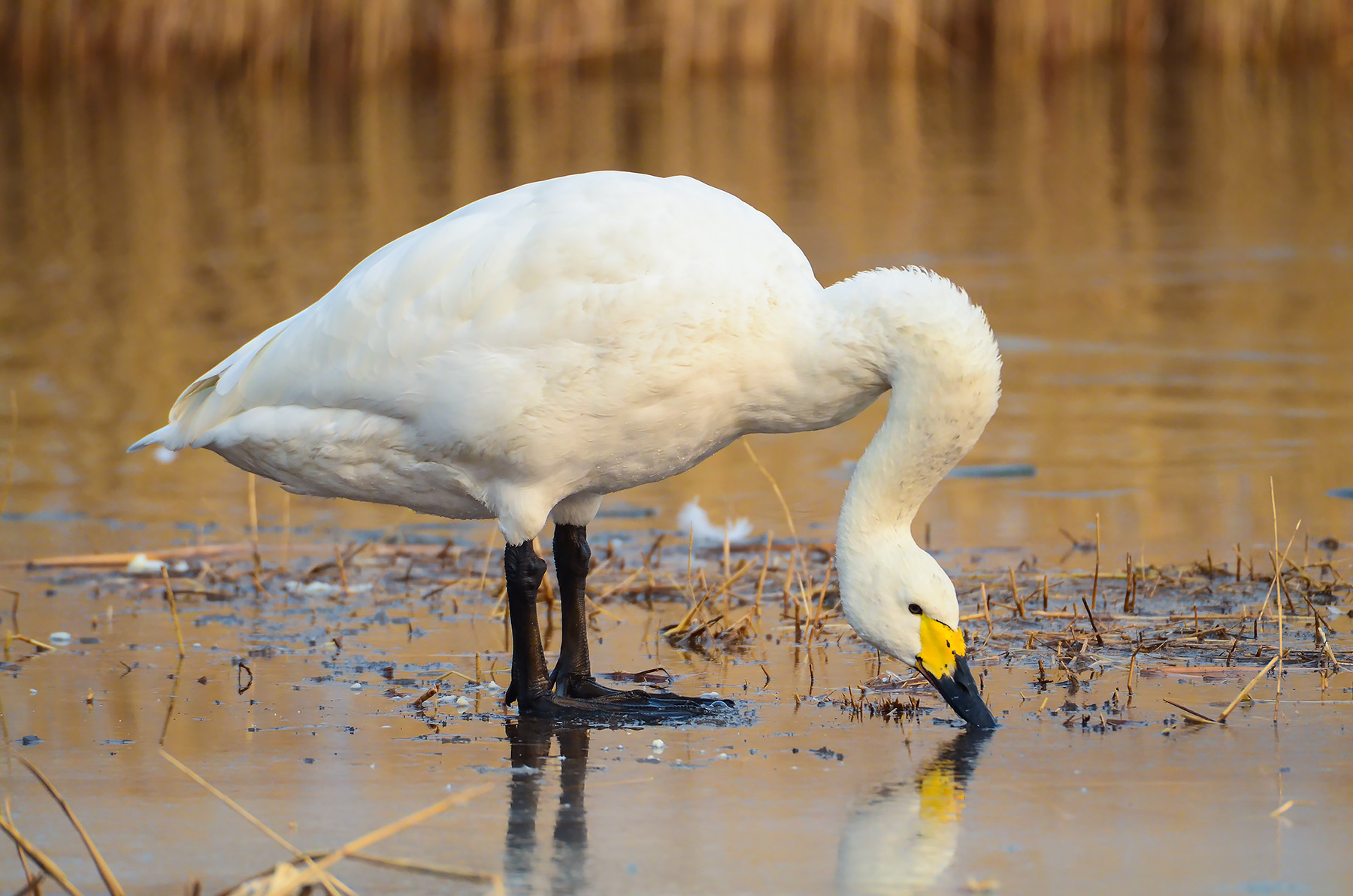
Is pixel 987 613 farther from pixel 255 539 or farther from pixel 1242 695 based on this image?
pixel 255 539

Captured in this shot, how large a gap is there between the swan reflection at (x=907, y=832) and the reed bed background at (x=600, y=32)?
61.8 feet

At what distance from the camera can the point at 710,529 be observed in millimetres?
7551

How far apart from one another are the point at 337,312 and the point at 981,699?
2209 millimetres

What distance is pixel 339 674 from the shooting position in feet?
18.3

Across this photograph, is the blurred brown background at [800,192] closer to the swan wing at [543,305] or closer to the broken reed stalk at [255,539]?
the broken reed stalk at [255,539]

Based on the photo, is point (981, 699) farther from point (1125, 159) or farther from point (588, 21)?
point (588, 21)

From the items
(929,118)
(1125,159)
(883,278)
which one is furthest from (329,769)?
(929,118)

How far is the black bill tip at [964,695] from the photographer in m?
4.82

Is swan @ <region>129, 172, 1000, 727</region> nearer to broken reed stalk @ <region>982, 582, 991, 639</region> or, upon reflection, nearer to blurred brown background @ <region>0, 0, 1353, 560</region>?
broken reed stalk @ <region>982, 582, 991, 639</region>

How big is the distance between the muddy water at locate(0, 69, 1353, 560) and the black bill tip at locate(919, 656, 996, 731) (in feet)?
→ 7.23

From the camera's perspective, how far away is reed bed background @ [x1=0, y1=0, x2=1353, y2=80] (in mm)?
22547

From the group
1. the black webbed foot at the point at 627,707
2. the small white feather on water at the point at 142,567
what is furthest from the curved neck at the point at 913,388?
the small white feather on water at the point at 142,567

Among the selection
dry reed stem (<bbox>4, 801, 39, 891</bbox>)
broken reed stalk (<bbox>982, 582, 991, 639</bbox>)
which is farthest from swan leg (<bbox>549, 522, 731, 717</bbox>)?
dry reed stem (<bbox>4, 801, 39, 891</bbox>)

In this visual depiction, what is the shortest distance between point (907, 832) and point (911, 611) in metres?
1.05
